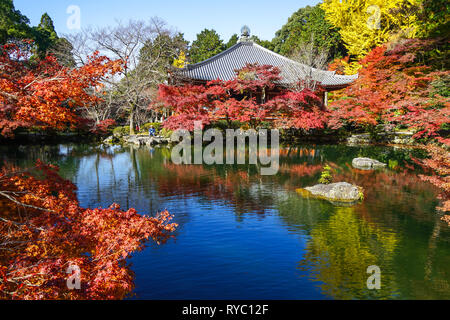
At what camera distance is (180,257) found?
5859mm

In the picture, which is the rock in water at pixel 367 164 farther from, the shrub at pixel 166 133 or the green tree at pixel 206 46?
the green tree at pixel 206 46

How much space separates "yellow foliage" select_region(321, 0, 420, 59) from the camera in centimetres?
2939

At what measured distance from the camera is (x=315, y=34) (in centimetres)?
3644

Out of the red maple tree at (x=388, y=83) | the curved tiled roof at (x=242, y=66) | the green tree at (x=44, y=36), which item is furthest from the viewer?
the green tree at (x=44, y=36)

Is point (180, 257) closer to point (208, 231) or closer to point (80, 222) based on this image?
point (208, 231)

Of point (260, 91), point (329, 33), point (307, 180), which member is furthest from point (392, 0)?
point (307, 180)

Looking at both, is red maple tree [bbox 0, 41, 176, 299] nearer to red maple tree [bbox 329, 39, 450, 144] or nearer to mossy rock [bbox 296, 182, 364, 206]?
mossy rock [bbox 296, 182, 364, 206]

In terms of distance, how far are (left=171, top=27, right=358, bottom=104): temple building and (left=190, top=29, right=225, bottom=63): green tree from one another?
17.6 m

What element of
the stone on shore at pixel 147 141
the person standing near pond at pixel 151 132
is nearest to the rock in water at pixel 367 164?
the stone on shore at pixel 147 141

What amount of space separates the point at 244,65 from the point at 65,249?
25.5 metres

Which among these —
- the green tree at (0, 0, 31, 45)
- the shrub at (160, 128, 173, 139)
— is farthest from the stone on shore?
the green tree at (0, 0, 31, 45)

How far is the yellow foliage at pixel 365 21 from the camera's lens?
2939cm

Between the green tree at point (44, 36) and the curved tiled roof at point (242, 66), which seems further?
the green tree at point (44, 36)

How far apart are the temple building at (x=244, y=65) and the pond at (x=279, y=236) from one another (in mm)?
13745
